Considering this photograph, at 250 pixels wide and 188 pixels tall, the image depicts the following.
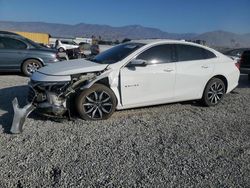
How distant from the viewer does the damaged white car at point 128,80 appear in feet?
18.8

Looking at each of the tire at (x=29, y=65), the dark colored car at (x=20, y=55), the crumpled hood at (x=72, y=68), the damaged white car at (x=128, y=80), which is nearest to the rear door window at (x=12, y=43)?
the dark colored car at (x=20, y=55)

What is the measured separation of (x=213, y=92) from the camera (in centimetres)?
736

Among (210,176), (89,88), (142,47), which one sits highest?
(142,47)

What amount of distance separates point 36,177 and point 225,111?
4.84 meters

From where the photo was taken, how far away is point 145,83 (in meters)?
6.27

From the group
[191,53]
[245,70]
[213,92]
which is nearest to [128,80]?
[191,53]

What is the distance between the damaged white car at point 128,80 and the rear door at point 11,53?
17.4ft

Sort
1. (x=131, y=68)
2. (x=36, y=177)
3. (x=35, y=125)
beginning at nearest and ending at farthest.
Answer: (x=36, y=177) → (x=35, y=125) → (x=131, y=68)

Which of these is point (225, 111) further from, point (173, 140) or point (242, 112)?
point (173, 140)

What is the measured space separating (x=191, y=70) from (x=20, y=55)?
6937 millimetres

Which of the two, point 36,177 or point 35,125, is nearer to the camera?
point 36,177

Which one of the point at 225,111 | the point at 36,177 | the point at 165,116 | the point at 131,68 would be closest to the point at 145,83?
the point at 131,68

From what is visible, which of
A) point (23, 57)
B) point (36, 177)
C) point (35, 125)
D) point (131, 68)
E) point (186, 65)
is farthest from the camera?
point (23, 57)

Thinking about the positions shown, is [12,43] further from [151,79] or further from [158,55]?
[151,79]
